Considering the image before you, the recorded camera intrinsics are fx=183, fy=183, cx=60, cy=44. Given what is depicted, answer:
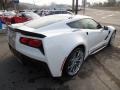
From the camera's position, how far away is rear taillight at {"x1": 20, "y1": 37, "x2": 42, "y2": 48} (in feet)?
11.9

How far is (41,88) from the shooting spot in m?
3.75

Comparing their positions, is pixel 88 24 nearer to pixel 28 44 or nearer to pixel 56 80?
pixel 56 80

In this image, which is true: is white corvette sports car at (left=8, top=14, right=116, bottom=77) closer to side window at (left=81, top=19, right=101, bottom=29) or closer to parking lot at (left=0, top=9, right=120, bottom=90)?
side window at (left=81, top=19, right=101, bottom=29)

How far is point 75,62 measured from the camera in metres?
4.36

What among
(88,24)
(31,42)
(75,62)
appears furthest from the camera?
(88,24)

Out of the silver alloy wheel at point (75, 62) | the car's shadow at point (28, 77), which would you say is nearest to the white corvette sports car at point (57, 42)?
the silver alloy wheel at point (75, 62)

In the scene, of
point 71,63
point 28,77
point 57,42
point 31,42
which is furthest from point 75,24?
point 28,77

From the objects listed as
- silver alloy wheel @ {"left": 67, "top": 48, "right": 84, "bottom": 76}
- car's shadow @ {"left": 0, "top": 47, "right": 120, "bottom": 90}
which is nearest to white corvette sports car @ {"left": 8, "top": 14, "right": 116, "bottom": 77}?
silver alloy wheel @ {"left": 67, "top": 48, "right": 84, "bottom": 76}

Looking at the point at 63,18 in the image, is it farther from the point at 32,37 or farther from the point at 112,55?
the point at 112,55

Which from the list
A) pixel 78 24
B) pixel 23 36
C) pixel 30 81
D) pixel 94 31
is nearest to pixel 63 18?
pixel 78 24

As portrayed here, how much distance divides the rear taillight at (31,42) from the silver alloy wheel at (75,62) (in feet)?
2.84

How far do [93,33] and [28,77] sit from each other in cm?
215

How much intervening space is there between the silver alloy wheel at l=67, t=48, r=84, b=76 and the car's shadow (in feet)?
0.64

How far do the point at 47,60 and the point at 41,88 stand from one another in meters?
0.64
